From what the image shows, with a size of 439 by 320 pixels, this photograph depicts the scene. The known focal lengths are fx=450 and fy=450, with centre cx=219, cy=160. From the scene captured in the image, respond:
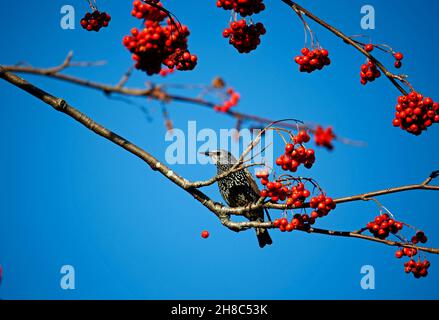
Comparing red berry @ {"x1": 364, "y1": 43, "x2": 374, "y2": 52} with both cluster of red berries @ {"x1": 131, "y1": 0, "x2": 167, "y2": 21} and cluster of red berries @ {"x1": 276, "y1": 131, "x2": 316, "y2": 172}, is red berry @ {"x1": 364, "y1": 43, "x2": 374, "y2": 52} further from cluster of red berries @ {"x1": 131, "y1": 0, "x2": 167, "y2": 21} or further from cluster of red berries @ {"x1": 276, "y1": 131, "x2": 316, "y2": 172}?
cluster of red berries @ {"x1": 131, "y1": 0, "x2": 167, "y2": 21}

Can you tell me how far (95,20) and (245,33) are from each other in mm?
1148

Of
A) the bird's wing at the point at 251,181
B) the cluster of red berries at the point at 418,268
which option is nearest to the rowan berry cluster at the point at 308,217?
the cluster of red berries at the point at 418,268

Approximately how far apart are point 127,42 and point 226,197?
18.4 ft

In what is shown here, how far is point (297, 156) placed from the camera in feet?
9.95

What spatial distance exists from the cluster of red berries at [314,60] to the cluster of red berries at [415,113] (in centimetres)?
66

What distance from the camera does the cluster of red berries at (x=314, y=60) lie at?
3.51m

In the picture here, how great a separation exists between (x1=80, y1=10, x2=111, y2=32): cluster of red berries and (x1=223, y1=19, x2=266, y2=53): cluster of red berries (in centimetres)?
94

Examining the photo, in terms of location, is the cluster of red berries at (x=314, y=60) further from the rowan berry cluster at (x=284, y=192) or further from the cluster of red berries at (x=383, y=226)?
the cluster of red berries at (x=383, y=226)

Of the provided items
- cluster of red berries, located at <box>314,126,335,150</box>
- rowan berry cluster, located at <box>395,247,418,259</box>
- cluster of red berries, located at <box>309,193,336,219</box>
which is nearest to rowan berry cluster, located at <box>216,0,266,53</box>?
cluster of red berries, located at <box>309,193,336,219</box>

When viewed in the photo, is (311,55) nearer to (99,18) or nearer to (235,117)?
(99,18)

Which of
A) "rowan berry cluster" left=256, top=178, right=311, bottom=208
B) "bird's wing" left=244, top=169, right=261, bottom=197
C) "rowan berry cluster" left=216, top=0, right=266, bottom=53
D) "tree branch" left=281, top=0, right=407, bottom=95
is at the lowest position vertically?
"rowan berry cluster" left=256, top=178, right=311, bottom=208

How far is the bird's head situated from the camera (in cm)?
814
